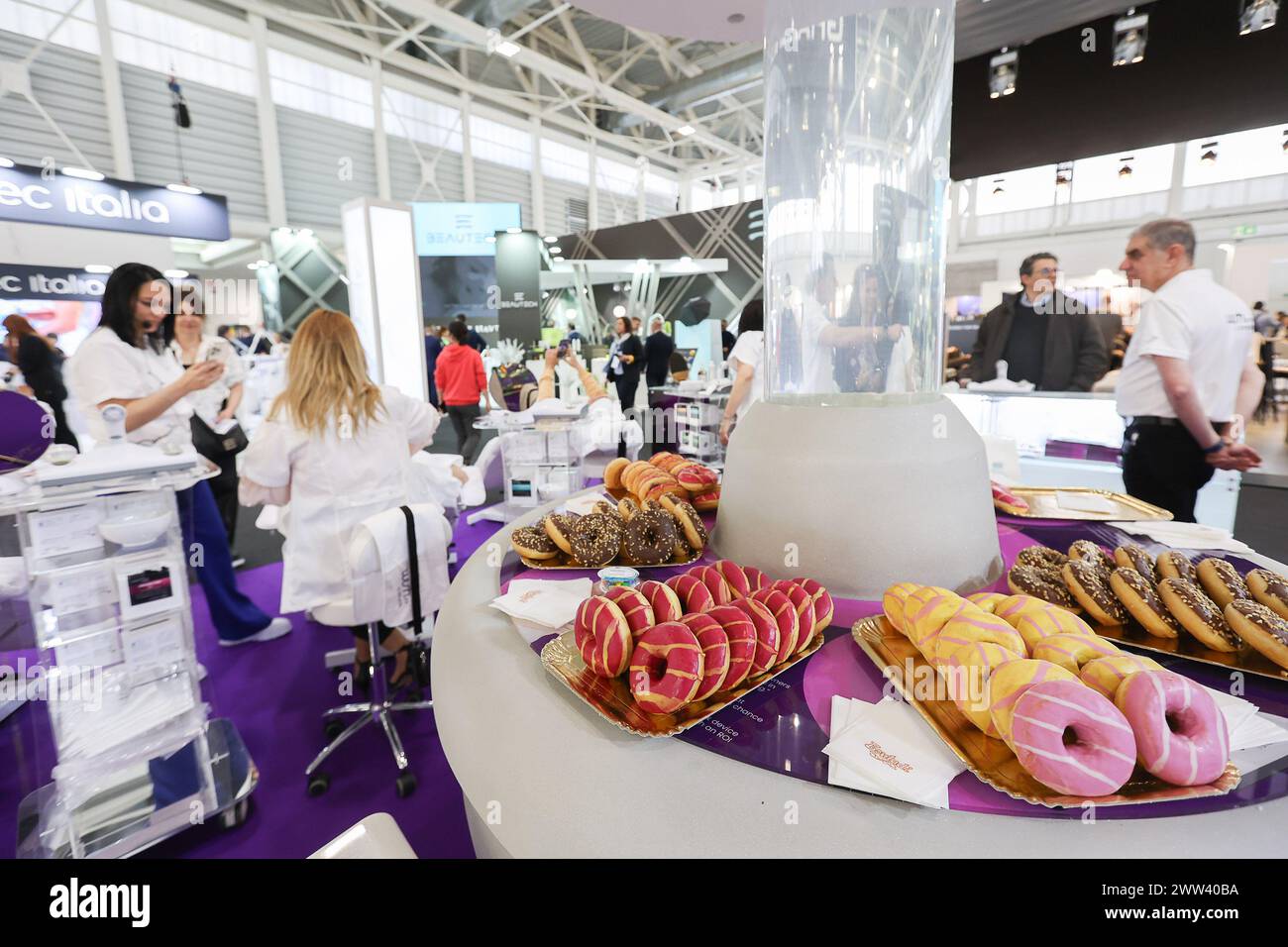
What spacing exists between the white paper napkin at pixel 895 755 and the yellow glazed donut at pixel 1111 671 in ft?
0.62

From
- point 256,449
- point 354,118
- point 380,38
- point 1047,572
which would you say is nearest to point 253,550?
point 256,449

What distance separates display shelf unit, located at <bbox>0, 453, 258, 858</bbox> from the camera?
156cm

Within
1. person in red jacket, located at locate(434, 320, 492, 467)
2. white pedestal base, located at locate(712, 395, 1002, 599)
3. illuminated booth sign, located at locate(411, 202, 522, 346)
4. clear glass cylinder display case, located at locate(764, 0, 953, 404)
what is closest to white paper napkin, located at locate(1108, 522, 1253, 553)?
white pedestal base, located at locate(712, 395, 1002, 599)

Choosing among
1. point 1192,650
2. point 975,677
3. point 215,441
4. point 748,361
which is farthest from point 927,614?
point 215,441

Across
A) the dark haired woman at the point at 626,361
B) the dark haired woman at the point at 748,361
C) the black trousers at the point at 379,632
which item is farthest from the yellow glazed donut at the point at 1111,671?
the dark haired woman at the point at 626,361

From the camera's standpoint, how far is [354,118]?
1309 cm

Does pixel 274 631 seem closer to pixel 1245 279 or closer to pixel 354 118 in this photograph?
pixel 1245 279

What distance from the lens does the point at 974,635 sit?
0.81m

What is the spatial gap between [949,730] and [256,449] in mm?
2258

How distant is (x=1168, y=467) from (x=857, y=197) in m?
1.76

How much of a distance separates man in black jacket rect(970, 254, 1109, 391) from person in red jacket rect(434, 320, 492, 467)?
16.6 feet

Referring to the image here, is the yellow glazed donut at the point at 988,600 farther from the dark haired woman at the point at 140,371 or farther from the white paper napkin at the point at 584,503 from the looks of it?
the dark haired woman at the point at 140,371

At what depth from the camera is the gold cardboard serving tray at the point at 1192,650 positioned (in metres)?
0.84

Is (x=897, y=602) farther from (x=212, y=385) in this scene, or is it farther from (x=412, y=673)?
(x=212, y=385)
